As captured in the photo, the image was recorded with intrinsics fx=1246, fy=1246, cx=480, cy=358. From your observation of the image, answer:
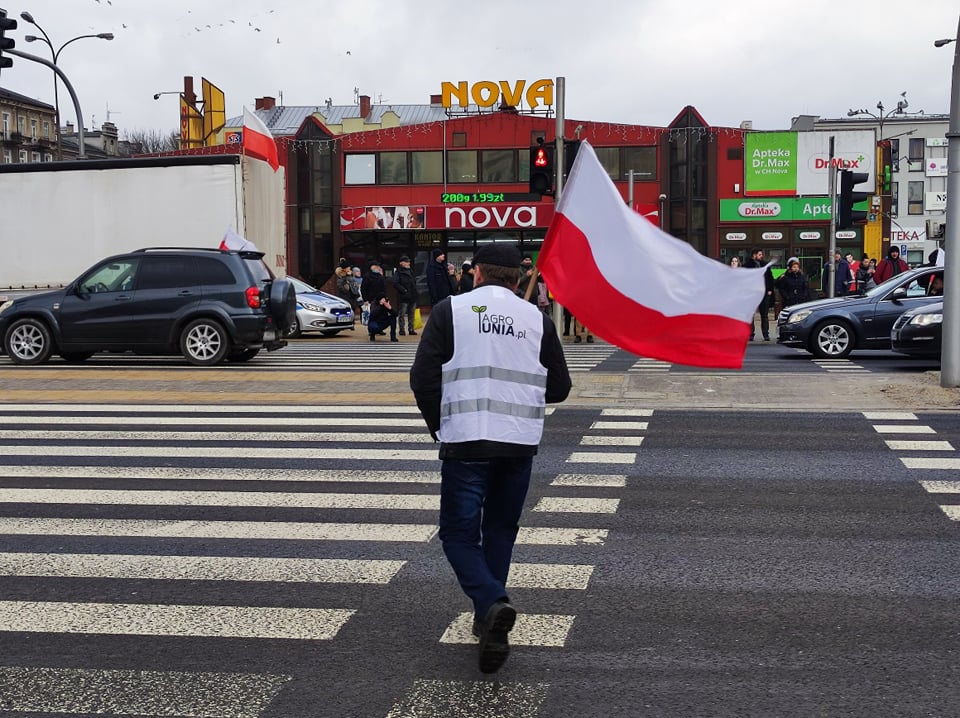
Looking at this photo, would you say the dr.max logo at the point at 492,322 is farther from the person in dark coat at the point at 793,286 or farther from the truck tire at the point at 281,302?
the person in dark coat at the point at 793,286

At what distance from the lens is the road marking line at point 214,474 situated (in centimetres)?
917

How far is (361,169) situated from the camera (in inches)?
2002

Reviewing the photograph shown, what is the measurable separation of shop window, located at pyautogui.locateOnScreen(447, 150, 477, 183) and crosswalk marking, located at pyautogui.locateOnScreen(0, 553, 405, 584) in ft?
146

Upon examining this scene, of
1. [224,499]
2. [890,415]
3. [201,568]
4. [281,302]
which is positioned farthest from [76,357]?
[201,568]

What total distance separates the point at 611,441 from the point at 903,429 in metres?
2.96

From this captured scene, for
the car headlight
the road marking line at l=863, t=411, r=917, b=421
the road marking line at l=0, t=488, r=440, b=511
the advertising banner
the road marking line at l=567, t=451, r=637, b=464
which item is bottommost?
the road marking line at l=863, t=411, r=917, b=421

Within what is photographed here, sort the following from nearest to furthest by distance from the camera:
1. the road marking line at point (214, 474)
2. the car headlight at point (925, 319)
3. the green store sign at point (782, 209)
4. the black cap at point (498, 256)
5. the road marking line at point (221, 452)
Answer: the black cap at point (498, 256)
the road marking line at point (214, 474)
the road marking line at point (221, 452)
the car headlight at point (925, 319)
the green store sign at point (782, 209)

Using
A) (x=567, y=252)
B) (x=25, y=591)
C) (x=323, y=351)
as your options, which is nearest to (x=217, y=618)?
(x=25, y=591)

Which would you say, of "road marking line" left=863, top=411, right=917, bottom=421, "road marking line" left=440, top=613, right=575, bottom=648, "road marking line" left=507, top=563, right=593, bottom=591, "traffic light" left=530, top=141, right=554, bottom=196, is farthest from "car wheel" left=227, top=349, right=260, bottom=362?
"road marking line" left=440, top=613, right=575, bottom=648

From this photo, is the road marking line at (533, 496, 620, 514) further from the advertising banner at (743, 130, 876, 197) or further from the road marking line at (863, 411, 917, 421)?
the advertising banner at (743, 130, 876, 197)

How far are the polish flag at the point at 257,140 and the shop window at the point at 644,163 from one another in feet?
87.4

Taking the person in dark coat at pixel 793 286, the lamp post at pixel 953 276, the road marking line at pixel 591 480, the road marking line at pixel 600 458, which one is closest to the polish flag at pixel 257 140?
the person in dark coat at pixel 793 286

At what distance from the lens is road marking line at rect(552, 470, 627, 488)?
8984 millimetres

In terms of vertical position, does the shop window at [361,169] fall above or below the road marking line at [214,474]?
above
